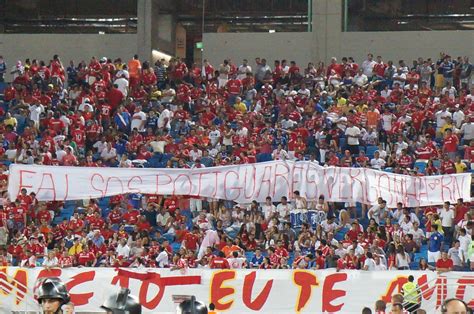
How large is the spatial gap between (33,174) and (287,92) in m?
8.98

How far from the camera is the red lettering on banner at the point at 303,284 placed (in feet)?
71.7

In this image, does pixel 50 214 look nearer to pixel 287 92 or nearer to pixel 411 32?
pixel 287 92

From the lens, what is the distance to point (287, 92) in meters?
34.4

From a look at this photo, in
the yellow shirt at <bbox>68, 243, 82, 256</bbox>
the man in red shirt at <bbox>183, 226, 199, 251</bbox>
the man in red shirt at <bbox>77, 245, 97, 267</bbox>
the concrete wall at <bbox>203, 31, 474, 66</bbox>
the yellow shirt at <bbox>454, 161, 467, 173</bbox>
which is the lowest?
the man in red shirt at <bbox>77, 245, 97, 267</bbox>

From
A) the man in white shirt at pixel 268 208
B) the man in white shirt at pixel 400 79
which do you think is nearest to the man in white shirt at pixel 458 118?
the man in white shirt at pixel 400 79

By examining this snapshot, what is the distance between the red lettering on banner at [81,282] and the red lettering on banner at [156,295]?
2.93 feet

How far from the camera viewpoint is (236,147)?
1204 inches

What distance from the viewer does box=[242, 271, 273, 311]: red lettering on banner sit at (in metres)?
22.0

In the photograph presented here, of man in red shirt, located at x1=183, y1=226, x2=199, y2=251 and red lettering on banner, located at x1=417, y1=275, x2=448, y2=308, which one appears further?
man in red shirt, located at x1=183, y1=226, x2=199, y2=251

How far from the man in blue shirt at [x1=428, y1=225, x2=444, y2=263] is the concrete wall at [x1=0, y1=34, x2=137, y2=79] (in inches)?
675

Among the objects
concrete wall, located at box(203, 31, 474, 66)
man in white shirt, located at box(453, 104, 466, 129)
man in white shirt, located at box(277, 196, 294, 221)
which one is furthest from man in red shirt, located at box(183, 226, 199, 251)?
concrete wall, located at box(203, 31, 474, 66)

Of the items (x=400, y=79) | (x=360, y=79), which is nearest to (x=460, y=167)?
(x=400, y=79)

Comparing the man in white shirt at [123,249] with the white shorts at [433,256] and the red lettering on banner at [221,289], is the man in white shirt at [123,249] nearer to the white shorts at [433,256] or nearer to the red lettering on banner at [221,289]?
the red lettering on banner at [221,289]

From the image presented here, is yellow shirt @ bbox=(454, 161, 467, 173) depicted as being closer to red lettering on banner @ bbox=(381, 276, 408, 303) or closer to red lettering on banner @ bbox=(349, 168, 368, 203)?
red lettering on banner @ bbox=(349, 168, 368, 203)
